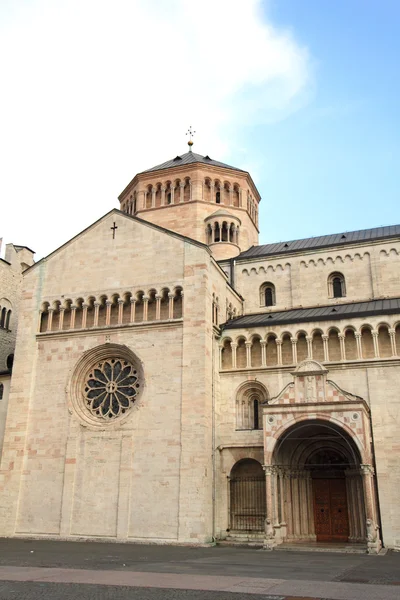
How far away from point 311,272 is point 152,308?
35.4 ft

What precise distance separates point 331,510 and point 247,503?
414 centimetres

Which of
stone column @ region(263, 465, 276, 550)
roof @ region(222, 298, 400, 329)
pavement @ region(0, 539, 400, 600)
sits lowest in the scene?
pavement @ region(0, 539, 400, 600)

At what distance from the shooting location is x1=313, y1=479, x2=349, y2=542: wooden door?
27625 mm

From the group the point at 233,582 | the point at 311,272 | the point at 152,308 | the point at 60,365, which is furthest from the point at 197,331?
the point at 233,582

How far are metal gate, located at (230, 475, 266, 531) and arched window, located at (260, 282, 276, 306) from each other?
1176cm

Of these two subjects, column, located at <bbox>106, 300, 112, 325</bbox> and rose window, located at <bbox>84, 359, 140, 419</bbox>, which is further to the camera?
column, located at <bbox>106, 300, 112, 325</bbox>

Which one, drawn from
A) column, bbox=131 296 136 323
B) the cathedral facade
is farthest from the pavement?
column, bbox=131 296 136 323

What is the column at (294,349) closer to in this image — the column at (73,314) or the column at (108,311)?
the column at (108,311)

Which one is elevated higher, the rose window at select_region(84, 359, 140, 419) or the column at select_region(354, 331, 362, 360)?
the column at select_region(354, 331, 362, 360)

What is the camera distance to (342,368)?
1114 inches

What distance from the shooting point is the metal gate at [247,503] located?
2731 centimetres

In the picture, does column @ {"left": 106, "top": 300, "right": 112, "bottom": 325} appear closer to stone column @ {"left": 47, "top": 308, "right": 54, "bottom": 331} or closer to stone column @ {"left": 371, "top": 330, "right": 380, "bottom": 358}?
stone column @ {"left": 47, "top": 308, "right": 54, "bottom": 331}

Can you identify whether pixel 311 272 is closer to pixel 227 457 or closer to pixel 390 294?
pixel 390 294

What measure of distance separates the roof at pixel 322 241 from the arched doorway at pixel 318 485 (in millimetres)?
12574
